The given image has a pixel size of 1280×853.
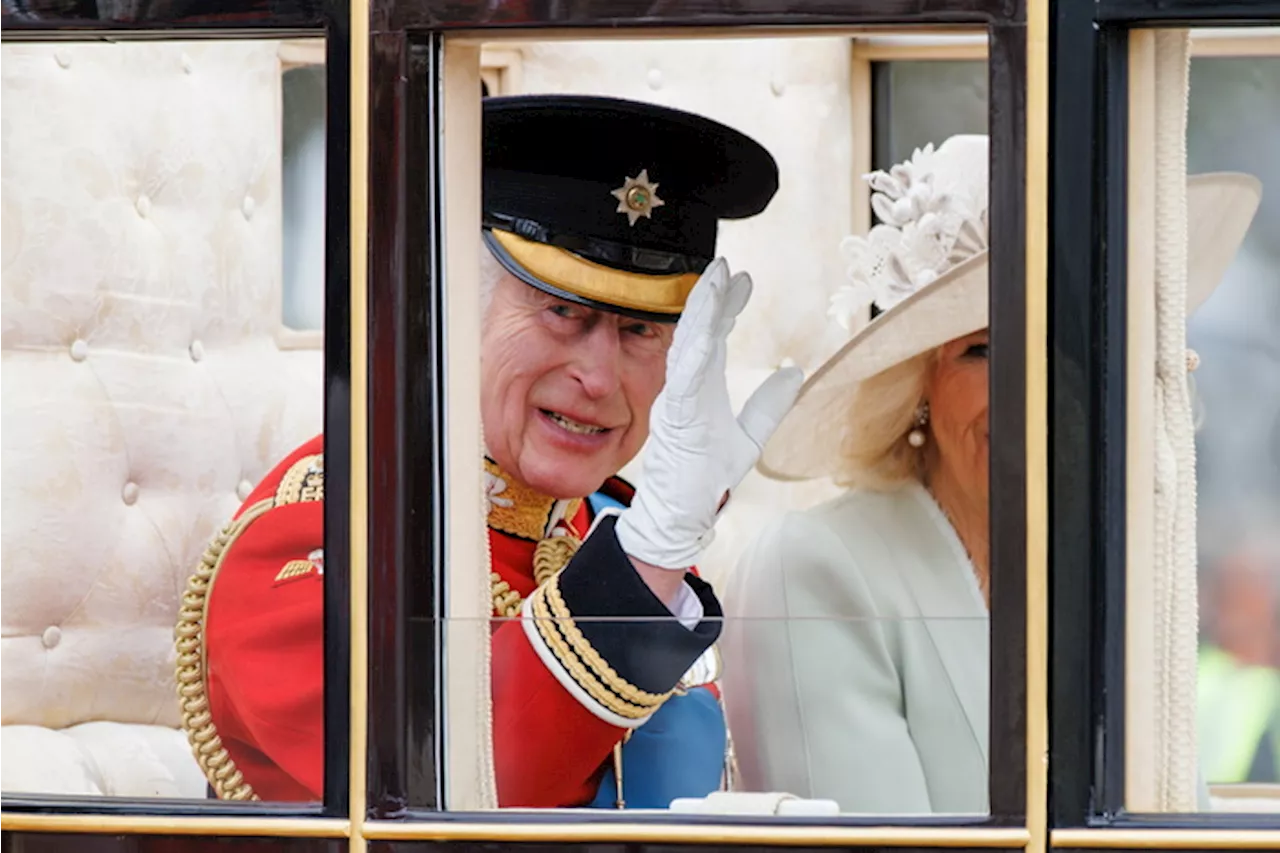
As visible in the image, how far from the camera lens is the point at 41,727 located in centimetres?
229

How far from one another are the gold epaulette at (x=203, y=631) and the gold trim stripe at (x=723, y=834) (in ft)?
1.08

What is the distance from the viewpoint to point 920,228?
244cm

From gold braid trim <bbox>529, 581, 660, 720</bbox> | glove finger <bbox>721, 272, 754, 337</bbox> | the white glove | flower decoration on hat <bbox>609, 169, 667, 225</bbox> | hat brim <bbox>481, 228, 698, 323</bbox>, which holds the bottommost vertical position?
gold braid trim <bbox>529, 581, 660, 720</bbox>

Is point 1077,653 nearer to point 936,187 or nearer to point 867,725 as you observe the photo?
point 867,725

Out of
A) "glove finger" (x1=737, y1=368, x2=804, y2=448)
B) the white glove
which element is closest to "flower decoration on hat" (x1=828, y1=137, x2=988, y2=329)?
"glove finger" (x1=737, y1=368, x2=804, y2=448)

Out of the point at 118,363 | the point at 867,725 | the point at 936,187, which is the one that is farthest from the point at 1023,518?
the point at 118,363

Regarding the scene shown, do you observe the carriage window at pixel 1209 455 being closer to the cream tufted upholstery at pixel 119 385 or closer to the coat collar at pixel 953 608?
the coat collar at pixel 953 608

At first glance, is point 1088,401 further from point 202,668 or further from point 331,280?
point 202,668

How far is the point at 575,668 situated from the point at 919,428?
0.64m

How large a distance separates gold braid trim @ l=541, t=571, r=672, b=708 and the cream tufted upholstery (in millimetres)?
425

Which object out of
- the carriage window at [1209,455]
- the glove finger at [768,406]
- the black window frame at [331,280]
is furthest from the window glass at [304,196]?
the carriage window at [1209,455]

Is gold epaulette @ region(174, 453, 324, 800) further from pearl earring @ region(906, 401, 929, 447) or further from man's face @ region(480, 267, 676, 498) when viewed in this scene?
pearl earring @ region(906, 401, 929, 447)

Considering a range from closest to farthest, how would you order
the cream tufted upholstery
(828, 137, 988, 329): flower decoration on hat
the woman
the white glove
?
the woman → the white glove → the cream tufted upholstery → (828, 137, 988, 329): flower decoration on hat

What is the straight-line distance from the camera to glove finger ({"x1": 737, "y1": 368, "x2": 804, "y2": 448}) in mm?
2135
